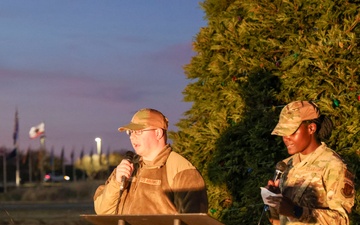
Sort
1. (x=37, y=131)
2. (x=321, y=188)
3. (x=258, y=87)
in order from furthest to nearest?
(x=37, y=131) → (x=258, y=87) → (x=321, y=188)

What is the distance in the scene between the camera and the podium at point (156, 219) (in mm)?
5625

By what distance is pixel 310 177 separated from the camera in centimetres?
695

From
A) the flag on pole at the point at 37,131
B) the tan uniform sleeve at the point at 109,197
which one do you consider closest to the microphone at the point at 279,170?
the tan uniform sleeve at the point at 109,197

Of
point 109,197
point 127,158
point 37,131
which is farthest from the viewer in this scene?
point 37,131

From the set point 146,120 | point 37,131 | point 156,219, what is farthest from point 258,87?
point 37,131

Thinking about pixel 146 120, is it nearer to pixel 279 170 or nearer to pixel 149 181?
pixel 149 181

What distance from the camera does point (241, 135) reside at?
10742mm

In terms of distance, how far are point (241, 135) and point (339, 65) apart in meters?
1.35

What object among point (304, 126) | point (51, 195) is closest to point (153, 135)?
point (304, 126)

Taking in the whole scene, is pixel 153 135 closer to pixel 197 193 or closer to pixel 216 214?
pixel 197 193

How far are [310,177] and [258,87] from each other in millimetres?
3755

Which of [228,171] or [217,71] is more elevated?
[217,71]

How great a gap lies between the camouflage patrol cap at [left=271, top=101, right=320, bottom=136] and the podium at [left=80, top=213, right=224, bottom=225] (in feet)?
4.69

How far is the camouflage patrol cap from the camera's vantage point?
7004 mm
